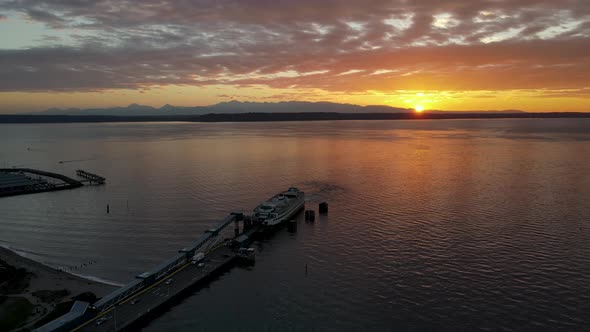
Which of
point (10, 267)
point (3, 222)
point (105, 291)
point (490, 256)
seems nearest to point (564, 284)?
point (490, 256)

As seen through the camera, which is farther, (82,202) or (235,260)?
(82,202)

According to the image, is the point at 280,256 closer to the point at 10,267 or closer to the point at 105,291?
the point at 105,291

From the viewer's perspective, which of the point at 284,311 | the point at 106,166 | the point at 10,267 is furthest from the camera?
the point at 106,166

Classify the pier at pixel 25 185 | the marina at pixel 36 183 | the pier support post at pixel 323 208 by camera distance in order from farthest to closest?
the marina at pixel 36 183 < the pier at pixel 25 185 < the pier support post at pixel 323 208

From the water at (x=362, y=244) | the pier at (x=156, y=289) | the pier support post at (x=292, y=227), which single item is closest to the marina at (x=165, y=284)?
the pier at (x=156, y=289)

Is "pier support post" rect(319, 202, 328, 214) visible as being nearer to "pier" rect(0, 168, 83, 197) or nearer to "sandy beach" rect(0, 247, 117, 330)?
"sandy beach" rect(0, 247, 117, 330)

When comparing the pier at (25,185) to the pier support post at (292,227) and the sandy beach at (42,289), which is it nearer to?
the sandy beach at (42,289)
